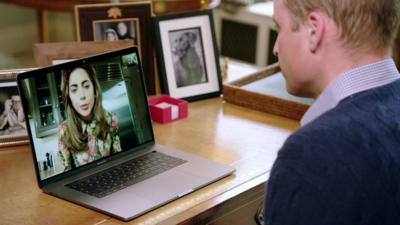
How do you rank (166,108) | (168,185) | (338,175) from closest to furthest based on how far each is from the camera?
(338,175)
(168,185)
(166,108)

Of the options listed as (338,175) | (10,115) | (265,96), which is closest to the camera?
(338,175)

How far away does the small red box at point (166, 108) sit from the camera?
6.63ft

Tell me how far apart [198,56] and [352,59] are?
3.35ft

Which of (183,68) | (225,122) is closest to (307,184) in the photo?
(225,122)

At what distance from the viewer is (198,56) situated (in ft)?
7.27

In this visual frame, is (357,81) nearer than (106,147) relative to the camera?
Yes

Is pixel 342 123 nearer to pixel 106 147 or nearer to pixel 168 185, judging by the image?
pixel 168 185

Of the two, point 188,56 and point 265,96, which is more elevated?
point 188,56

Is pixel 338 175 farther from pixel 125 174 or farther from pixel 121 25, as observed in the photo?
pixel 121 25

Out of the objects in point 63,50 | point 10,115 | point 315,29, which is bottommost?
point 10,115

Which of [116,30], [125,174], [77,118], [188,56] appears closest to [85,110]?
[77,118]

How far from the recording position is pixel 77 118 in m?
1.65

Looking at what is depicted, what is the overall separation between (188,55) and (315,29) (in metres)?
0.99

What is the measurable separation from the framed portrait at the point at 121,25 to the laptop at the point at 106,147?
31 cm
